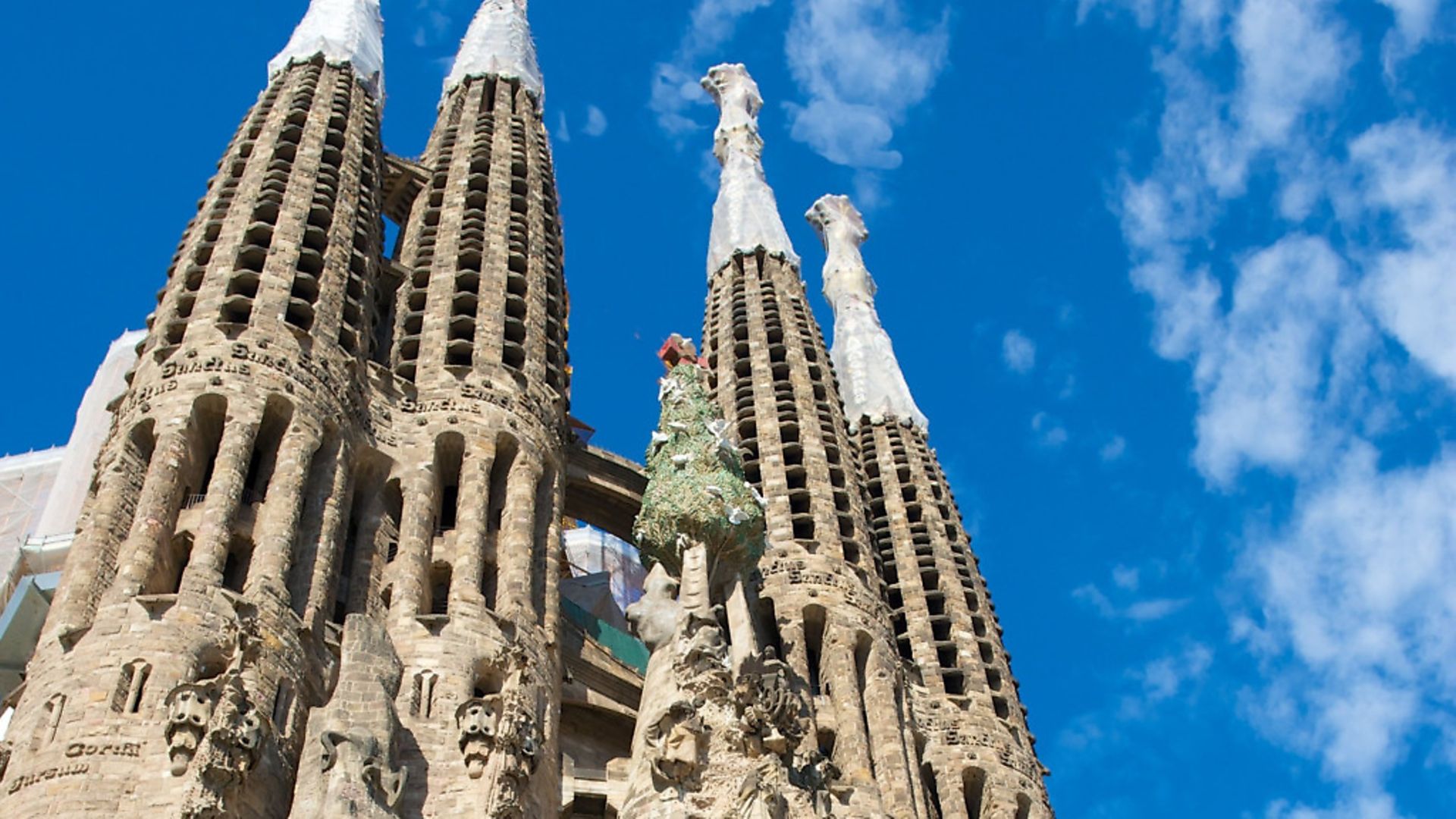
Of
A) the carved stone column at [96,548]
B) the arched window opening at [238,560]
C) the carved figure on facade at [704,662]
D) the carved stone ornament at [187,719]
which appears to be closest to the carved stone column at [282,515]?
the arched window opening at [238,560]

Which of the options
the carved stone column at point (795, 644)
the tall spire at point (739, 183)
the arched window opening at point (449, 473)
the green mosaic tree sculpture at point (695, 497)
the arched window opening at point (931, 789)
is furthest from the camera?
the tall spire at point (739, 183)

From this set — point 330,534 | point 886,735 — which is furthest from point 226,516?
point 886,735

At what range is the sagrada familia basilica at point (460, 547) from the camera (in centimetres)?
1988

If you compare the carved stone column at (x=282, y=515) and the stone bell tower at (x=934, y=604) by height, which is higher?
the stone bell tower at (x=934, y=604)

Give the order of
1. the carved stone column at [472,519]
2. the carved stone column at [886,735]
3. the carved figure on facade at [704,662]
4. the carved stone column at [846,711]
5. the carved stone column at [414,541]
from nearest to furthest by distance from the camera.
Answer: the carved figure on facade at [704,662] < the carved stone column at [414,541] < the carved stone column at [472,519] < the carved stone column at [846,711] < the carved stone column at [886,735]

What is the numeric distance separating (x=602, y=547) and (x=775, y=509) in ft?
29.1

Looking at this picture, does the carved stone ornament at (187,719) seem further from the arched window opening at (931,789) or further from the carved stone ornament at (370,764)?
the arched window opening at (931,789)

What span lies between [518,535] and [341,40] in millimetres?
12260

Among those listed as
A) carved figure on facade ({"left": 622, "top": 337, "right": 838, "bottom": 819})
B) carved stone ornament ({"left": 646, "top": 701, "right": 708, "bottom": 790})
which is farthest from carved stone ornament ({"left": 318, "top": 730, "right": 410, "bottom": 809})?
Result: carved stone ornament ({"left": 646, "top": 701, "right": 708, "bottom": 790})

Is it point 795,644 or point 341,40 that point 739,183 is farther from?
point 795,644

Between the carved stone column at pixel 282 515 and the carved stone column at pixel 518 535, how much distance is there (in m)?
2.85

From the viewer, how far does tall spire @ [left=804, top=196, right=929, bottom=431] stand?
40.3 meters

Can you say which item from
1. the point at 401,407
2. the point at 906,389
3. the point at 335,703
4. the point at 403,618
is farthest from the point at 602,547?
the point at 335,703

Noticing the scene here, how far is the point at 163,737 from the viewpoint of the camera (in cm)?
1906
